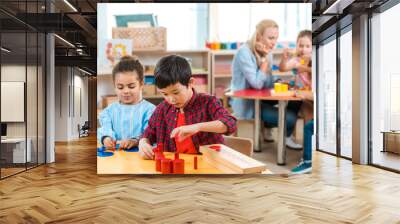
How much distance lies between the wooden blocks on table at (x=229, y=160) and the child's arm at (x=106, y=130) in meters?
1.15

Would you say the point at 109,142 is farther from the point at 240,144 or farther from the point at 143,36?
the point at 240,144

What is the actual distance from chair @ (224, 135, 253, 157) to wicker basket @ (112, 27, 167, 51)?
54.8 inches

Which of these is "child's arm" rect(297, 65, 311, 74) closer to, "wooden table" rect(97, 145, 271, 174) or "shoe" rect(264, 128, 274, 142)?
"shoe" rect(264, 128, 274, 142)

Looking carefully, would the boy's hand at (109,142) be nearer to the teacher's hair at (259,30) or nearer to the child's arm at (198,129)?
the child's arm at (198,129)

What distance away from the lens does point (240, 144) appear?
4730 mm

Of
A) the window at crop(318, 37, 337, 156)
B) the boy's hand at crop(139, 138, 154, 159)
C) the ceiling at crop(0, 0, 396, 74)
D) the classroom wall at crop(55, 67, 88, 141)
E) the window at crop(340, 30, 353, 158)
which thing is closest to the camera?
the boy's hand at crop(139, 138, 154, 159)

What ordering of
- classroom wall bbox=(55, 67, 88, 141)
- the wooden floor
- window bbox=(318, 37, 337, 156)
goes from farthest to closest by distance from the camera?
classroom wall bbox=(55, 67, 88, 141) < window bbox=(318, 37, 337, 156) < the wooden floor

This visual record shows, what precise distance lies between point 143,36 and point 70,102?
5645 mm

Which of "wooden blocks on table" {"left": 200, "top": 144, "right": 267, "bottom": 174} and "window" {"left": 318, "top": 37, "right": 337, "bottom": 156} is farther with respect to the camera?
"window" {"left": 318, "top": 37, "right": 337, "bottom": 156}

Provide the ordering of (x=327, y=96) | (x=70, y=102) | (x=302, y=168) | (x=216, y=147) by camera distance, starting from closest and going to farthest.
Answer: (x=216, y=147)
(x=302, y=168)
(x=327, y=96)
(x=70, y=102)

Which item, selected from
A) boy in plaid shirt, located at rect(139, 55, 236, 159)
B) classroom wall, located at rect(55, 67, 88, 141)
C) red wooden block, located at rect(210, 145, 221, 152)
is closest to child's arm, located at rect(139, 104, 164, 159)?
boy in plaid shirt, located at rect(139, 55, 236, 159)

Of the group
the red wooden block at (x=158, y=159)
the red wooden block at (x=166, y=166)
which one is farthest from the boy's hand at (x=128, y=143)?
the red wooden block at (x=166, y=166)

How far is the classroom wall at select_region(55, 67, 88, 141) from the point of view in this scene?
883cm

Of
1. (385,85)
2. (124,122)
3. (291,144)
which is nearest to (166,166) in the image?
(124,122)
